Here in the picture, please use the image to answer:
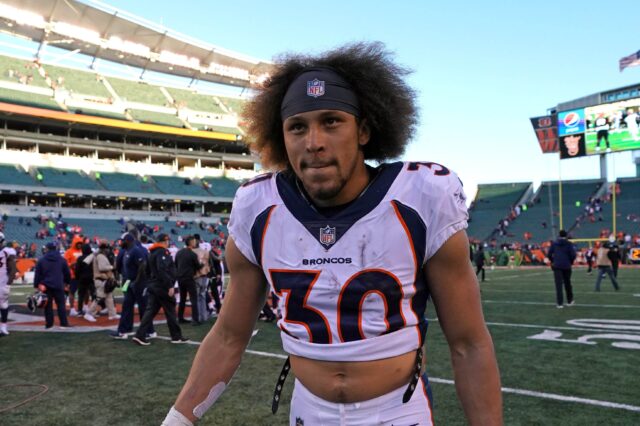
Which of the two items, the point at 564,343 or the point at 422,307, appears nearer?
the point at 422,307

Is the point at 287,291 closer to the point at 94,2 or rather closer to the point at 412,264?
the point at 412,264

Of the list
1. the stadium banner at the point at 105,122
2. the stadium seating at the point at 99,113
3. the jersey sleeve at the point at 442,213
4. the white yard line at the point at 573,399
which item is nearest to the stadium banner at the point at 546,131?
the stadium banner at the point at 105,122

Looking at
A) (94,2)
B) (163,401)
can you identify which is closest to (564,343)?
(163,401)

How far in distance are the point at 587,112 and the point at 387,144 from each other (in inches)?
1395

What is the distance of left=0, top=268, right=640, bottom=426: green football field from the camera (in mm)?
4551

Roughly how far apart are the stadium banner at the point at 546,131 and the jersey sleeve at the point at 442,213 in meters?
40.2

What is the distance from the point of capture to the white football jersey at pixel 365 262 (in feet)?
4.99

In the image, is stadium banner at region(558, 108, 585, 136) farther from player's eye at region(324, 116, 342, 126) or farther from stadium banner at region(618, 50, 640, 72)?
player's eye at region(324, 116, 342, 126)

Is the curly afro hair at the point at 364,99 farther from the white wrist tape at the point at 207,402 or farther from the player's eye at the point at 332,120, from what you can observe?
the white wrist tape at the point at 207,402

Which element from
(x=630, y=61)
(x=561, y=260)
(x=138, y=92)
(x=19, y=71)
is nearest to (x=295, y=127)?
(x=561, y=260)

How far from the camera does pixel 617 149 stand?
31734 millimetres

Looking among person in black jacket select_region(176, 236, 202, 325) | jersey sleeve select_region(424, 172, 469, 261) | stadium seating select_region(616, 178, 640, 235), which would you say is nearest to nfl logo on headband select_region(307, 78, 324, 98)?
jersey sleeve select_region(424, 172, 469, 261)

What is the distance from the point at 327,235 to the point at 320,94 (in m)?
0.46

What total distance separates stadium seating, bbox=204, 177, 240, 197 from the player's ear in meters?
46.2
